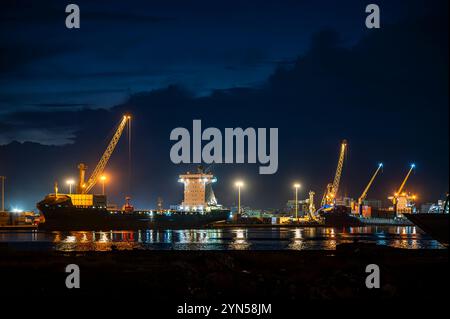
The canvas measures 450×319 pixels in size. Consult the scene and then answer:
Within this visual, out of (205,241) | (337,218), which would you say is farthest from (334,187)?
(205,241)

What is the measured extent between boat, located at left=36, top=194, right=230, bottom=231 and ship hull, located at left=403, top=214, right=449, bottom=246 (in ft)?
192

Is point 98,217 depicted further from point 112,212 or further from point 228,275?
point 228,275

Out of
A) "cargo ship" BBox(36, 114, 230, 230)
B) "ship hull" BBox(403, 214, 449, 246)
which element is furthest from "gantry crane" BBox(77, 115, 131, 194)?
"ship hull" BBox(403, 214, 449, 246)

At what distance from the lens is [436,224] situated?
46406 millimetres

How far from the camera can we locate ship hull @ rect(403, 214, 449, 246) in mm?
45375

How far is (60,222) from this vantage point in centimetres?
9788

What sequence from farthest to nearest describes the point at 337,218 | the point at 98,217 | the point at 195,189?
the point at 337,218 → the point at 195,189 → the point at 98,217

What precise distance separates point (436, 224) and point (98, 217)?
63.6 meters

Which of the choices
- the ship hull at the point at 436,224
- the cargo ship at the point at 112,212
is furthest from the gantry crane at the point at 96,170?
the ship hull at the point at 436,224

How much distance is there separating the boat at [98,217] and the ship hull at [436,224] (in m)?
58.5

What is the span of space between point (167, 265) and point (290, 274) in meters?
5.97
